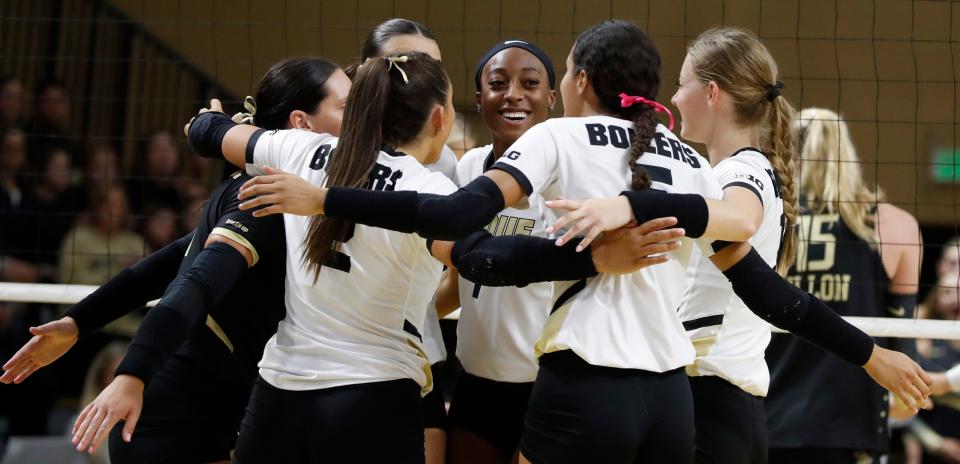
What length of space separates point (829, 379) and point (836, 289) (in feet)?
1.18

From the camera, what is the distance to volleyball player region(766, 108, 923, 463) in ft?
14.4

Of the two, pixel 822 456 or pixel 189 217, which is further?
pixel 189 217

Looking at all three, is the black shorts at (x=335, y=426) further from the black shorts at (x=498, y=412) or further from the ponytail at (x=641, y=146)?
the ponytail at (x=641, y=146)

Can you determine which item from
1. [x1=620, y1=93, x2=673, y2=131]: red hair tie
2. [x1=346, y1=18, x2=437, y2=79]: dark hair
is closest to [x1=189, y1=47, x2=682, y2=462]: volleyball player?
[x1=620, y1=93, x2=673, y2=131]: red hair tie

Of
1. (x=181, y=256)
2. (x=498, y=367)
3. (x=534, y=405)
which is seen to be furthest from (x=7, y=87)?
(x=534, y=405)

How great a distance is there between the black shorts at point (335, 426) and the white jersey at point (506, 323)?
0.53 metres

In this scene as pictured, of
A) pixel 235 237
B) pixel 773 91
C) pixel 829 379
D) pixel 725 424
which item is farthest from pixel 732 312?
pixel 829 379

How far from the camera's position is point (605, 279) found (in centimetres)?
237

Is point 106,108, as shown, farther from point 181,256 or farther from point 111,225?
point 181,256

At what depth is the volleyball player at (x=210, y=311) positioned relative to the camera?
245 centimetres

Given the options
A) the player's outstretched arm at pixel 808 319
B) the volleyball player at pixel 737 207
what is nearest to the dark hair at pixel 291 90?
the volleyball player at pixel 737 207

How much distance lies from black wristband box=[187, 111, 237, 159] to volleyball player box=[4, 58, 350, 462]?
0.31 ft

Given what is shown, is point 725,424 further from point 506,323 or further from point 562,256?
point 562,256

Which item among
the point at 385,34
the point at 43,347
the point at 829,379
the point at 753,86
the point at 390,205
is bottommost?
the point at 829,379
